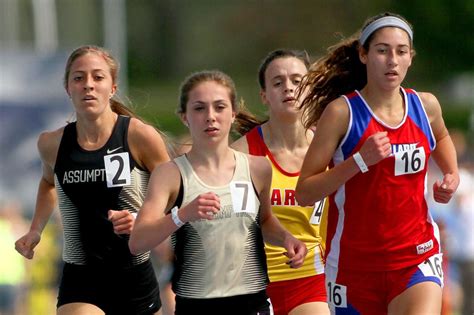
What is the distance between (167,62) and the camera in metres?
73.7

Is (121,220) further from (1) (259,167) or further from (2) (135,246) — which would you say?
(1) (259,167)

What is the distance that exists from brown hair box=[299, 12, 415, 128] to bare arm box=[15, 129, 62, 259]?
4.86ft

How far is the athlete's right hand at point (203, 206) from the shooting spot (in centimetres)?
605

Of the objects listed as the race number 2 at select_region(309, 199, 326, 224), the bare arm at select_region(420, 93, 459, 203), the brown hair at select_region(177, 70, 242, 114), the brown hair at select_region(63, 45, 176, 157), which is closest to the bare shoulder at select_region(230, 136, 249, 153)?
the brown hair at select_region(63, 45, 176, 157)

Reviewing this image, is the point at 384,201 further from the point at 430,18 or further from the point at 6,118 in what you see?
the point at 430,18

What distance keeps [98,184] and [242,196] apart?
1040 mm

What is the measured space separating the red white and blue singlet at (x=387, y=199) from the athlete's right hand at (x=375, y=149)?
24cm

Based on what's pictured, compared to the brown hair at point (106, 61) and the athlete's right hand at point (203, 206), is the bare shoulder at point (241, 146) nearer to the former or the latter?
the brown hair at point (106, 61)

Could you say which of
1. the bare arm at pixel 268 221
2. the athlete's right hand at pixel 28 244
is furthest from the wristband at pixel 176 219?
the athlete's right hand at pixel 28 244

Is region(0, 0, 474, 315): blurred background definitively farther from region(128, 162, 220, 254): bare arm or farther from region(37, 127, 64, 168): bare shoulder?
region(128, 162, 220, 254): bare arm

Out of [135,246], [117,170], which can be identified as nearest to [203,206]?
[135,246]

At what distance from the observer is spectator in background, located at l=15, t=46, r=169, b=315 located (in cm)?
723

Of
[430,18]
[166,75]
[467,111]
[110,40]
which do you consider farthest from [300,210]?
[166,75]

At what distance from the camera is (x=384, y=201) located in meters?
6.80
